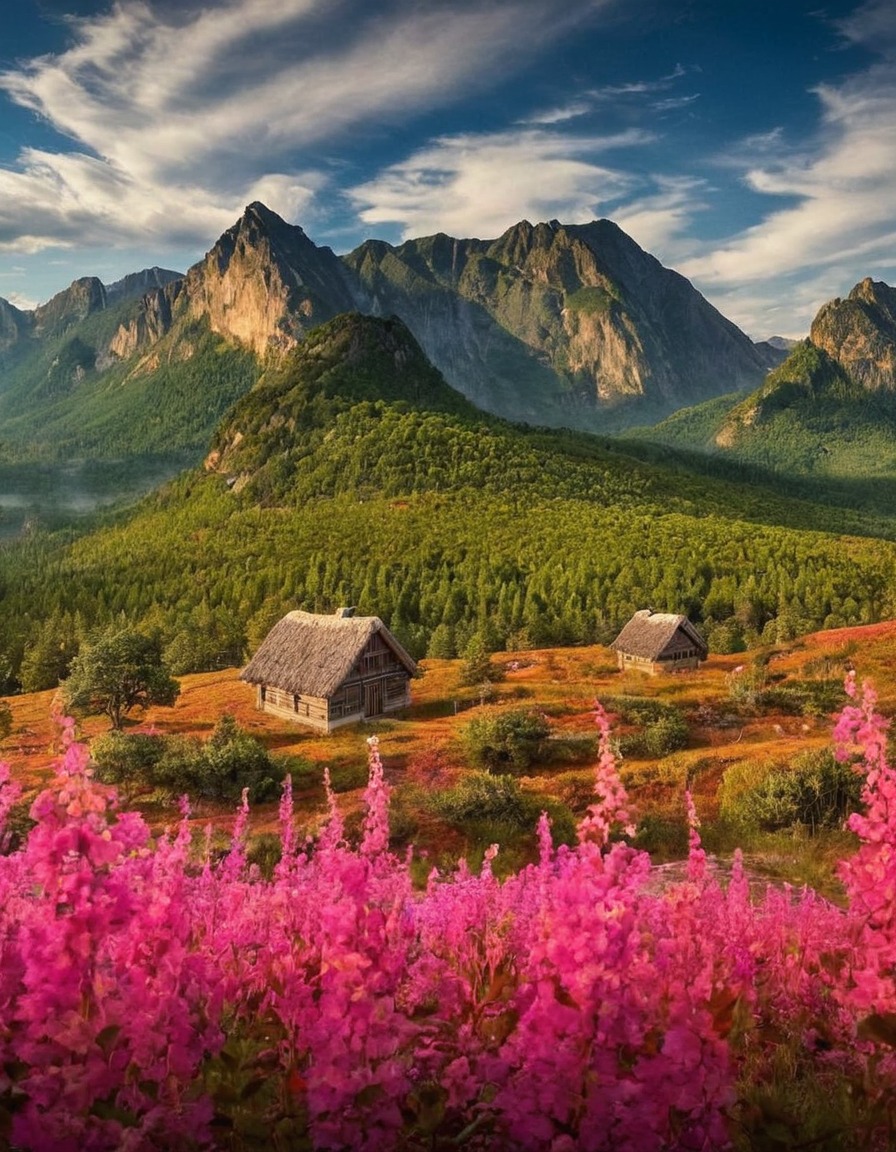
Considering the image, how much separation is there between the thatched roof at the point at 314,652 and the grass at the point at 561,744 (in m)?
2.48

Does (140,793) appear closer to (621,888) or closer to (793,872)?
(793,872)

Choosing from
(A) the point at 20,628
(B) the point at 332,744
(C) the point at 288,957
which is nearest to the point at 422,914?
(C) the point at 288,957

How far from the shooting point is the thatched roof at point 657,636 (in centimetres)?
5350

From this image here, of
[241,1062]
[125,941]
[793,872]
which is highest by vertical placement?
[125,941]

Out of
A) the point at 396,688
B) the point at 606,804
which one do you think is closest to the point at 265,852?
the point at 606,804

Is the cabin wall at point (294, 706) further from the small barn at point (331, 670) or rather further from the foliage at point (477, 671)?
the foliage at point (477, 671)

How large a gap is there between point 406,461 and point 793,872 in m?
143

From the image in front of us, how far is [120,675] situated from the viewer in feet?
126

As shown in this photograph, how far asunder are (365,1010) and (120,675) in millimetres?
38800

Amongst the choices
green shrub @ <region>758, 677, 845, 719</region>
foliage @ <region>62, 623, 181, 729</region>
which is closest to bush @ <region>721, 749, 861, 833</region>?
green shrub @ <region>758, 677, 845, 719</region>

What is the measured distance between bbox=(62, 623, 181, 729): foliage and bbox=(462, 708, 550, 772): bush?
19161 millimetres

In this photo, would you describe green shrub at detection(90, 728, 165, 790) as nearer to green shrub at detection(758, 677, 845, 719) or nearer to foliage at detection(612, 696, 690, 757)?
foliage at detection(612, 696, 690, 757)

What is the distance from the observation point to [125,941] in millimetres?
3830

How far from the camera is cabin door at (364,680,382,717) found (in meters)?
42.1
